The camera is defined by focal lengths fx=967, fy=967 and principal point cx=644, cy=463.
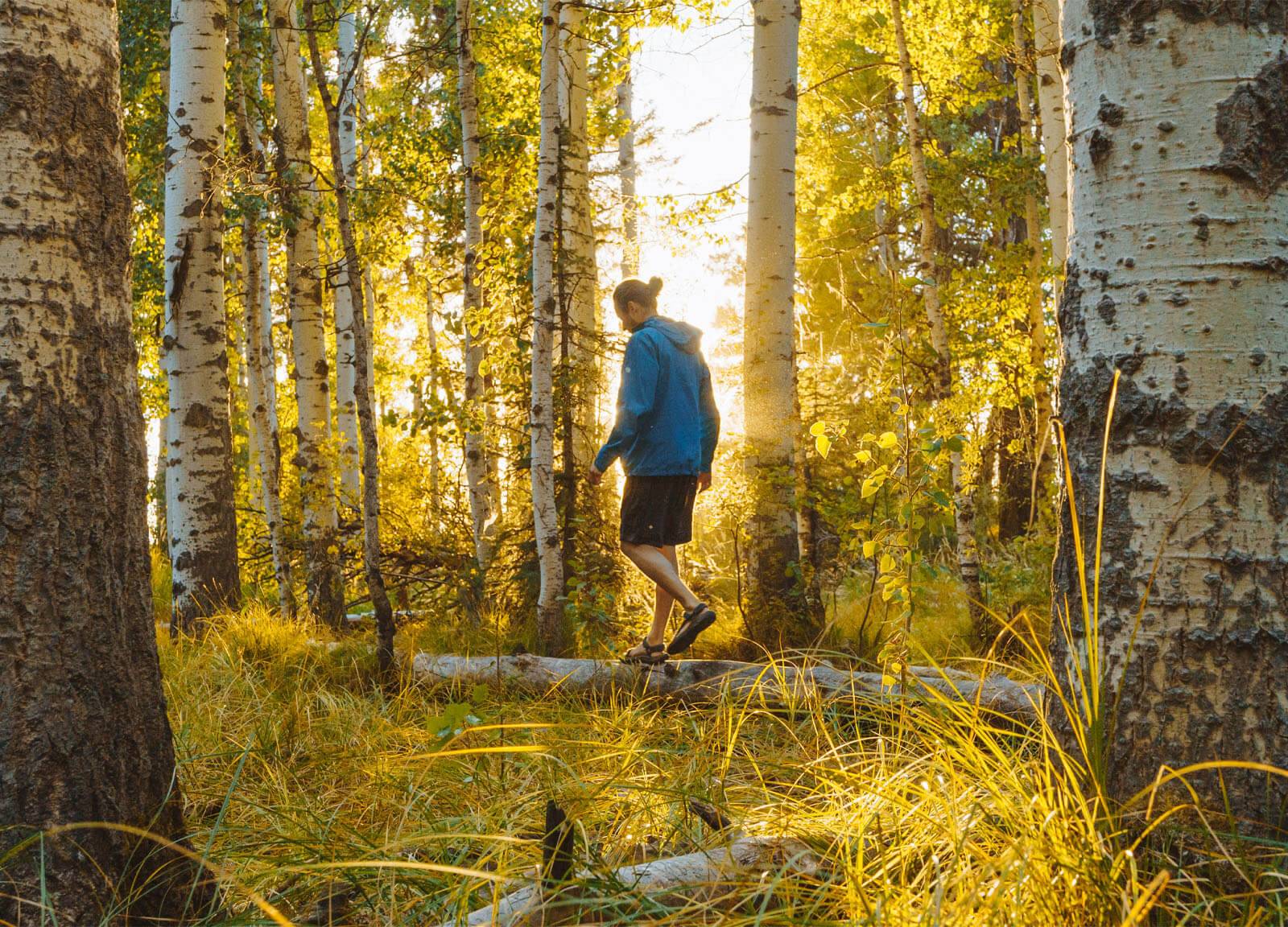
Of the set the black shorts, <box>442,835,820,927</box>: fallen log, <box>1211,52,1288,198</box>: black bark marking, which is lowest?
<box>442,835,820,927</box>: fallen log

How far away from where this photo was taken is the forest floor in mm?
1687

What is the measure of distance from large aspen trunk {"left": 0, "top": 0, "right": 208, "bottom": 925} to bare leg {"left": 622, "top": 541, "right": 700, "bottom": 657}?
3.01 meters

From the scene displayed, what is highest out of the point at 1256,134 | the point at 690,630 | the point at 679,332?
the point at 1256,134

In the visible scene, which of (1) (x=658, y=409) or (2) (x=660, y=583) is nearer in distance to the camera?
(2) (x=660, y=583)

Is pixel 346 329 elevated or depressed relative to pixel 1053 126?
depressed

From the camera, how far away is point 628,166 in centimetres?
1552

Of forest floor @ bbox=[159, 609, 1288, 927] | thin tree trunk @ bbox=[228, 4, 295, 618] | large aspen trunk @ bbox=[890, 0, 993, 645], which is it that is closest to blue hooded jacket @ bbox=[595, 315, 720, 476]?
forest floor @ bbox=[159, 609, 1288, 927]

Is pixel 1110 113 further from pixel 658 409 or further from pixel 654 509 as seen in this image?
pixel 654 509

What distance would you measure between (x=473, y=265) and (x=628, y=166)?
844 cm

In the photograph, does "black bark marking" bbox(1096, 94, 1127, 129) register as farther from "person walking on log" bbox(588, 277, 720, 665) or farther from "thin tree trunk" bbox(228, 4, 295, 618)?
"thin tree trunk" bbox(228, 4, 295, 618)

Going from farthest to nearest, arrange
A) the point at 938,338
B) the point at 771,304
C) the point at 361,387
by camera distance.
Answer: the point at 938,338 → the point at 771,304 → the point at 361,387

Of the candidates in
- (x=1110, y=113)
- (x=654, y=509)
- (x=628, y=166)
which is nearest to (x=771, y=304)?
(x=654, y=509)

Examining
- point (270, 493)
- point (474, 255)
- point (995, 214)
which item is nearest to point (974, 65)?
point (995, 214)

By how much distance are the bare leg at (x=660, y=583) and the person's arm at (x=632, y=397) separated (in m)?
0.49
